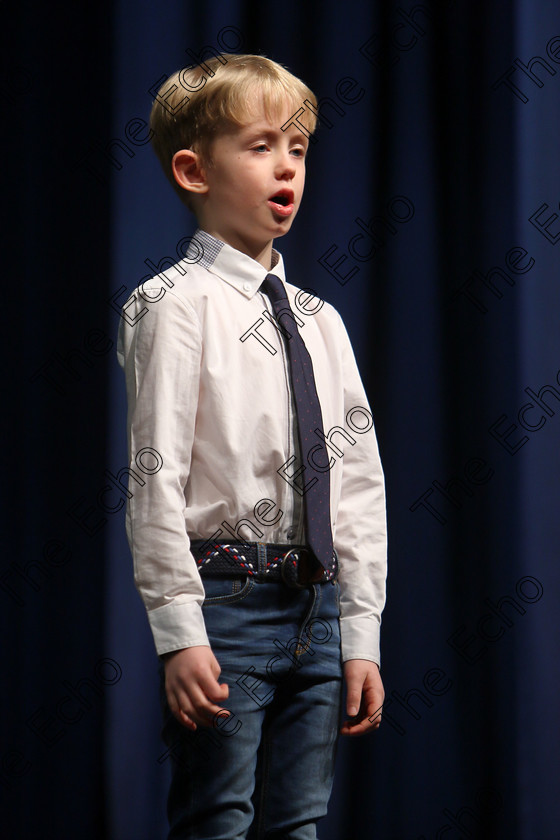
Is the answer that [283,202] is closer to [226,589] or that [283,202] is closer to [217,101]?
[217,101]

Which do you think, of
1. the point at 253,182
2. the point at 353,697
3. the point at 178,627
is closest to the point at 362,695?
the point at 353,697

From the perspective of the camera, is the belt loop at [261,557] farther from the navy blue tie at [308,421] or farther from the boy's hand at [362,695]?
the boy's hand at [362,695]

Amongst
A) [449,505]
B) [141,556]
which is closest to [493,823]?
[449,505]

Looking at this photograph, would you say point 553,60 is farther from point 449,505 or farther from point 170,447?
point 170,447

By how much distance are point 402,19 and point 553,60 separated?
279 mm

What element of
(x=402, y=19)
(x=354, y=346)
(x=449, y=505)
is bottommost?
(x=449, y=505)

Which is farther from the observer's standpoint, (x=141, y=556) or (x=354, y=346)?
(x=354, y=346)

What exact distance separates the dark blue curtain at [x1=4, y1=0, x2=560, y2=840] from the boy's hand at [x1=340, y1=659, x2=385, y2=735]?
0.55m

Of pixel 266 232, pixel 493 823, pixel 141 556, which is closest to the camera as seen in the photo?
pixel 141 556

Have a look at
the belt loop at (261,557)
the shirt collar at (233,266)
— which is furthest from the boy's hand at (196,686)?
the shirt collar at (233,266)

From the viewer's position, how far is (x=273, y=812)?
3.04ft

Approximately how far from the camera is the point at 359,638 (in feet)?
3.28

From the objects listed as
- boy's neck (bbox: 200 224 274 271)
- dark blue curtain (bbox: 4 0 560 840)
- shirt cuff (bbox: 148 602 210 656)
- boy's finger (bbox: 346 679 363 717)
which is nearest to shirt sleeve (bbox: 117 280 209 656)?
shirt cuff (bbox: 148 602 210 656)

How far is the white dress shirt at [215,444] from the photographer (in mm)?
866
